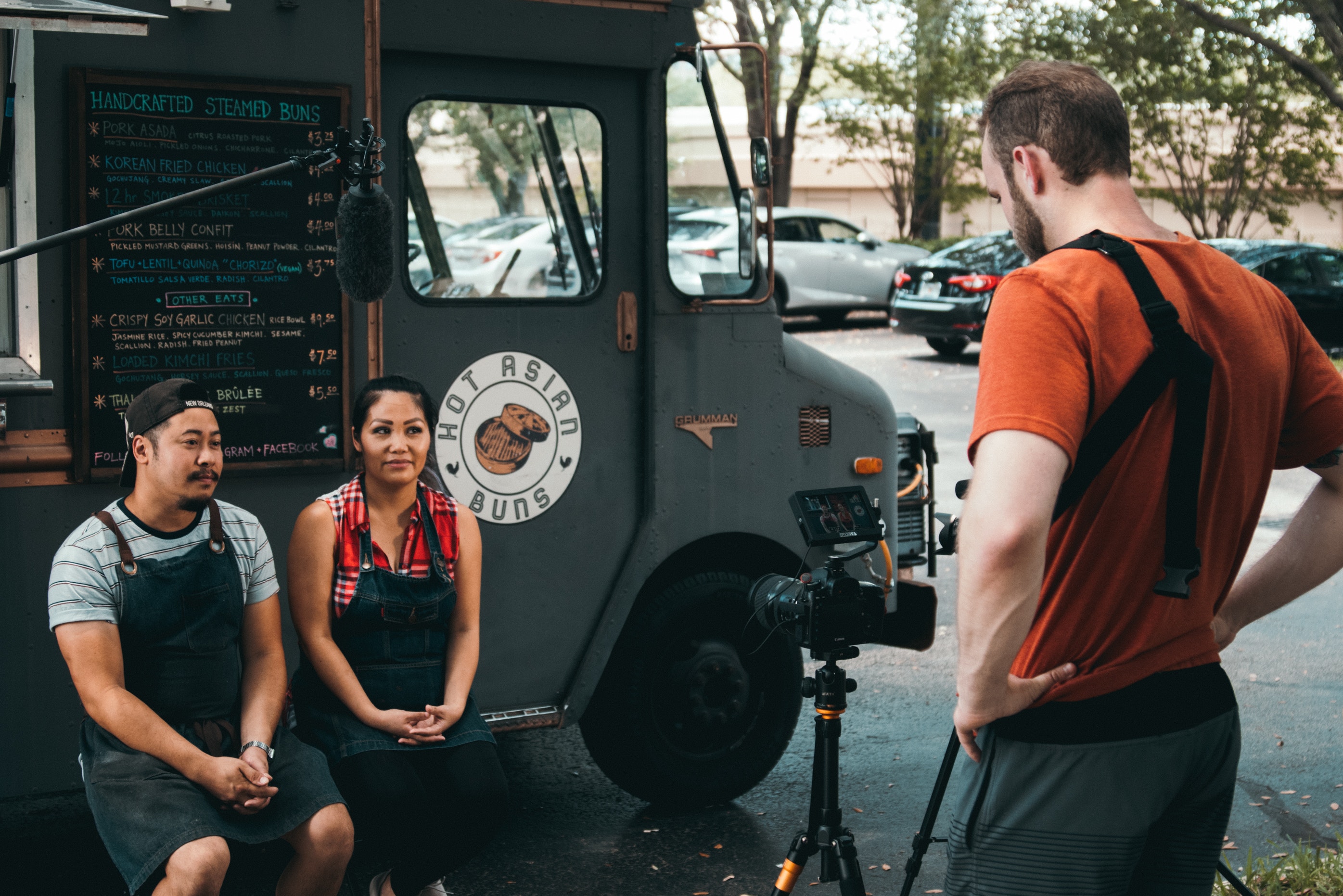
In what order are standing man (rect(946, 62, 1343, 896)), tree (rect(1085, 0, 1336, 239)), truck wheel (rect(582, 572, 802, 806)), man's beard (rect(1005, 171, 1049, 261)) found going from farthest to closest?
tree (rect(1085, 0, 1336, 239)) → truck wheel (rect(582, 572, 802, 806)) → man's beard (rect(1005, 171, 1049, 261)) → standing man (rect(946, 62, 1343, 896))

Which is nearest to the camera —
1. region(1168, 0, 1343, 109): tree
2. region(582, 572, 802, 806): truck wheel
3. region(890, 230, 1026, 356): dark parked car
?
region(582, 572, 802, 806): truck wheel

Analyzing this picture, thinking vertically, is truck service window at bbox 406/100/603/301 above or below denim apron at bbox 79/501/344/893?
above

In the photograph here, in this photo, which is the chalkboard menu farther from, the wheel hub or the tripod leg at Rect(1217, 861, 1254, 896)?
the tripod leg at Rect(1217, 861, 1254, 896)

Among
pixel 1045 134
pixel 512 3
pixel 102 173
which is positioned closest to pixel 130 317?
pixel 102 173

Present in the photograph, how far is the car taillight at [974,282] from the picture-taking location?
1647cm

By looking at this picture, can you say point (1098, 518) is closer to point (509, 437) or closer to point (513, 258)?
Result: point (509, 437)

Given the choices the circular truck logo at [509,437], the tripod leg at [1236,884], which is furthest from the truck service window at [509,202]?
the tripod leg at [1236,884]

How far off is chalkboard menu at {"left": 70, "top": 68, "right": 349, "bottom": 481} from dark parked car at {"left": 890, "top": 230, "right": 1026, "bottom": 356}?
42.6 ft

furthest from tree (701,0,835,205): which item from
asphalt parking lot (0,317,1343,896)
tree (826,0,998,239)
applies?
asphalt parking lot (0,317,1343,896)

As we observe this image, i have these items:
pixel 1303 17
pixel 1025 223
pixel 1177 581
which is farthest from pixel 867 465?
pixel 1303 17

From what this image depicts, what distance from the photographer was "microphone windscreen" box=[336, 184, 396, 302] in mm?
3494

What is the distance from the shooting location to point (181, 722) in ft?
11.1

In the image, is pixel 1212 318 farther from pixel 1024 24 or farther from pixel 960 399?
pixel 1024 24

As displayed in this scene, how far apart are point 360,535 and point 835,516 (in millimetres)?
1266
